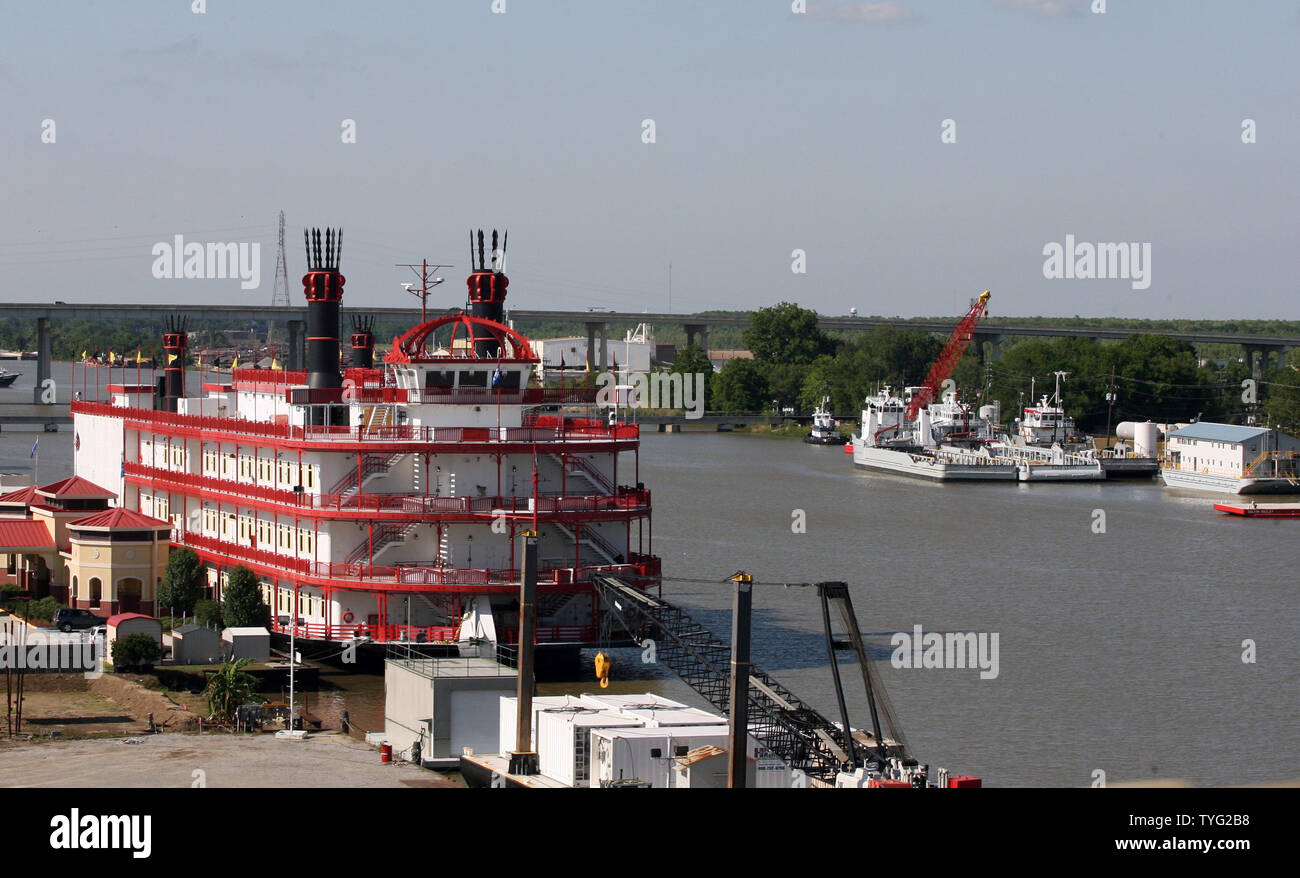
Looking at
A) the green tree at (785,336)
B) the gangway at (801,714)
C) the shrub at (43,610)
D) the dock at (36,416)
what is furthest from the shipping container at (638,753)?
the green tree at (785,336)

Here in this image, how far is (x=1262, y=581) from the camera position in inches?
2308

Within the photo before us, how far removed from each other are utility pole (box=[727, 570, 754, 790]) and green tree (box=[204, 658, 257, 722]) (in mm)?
13185

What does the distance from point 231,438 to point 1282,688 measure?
2597cm

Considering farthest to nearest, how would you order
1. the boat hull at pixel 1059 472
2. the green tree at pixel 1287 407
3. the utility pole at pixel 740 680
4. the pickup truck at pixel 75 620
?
the green tree at pixel 1287 407 → the boat hull at pixel 1059 472 → the pickup truck at pixel 75 620 → the utility pole at pixel 740 680

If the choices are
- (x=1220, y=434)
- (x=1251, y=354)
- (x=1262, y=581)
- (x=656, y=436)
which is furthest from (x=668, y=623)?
(x=1251, y=354)

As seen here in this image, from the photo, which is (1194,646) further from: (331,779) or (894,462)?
(894,462)

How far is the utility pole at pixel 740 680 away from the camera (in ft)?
78.5

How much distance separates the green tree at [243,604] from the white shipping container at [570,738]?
14.2 m

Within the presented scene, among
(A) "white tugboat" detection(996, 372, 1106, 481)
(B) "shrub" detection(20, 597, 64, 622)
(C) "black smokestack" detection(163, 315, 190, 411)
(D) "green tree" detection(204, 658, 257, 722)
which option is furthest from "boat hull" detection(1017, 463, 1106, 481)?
(D) "green tree" detection(204, 658, 257, 722)

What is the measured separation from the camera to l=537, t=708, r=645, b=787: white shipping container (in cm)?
2784

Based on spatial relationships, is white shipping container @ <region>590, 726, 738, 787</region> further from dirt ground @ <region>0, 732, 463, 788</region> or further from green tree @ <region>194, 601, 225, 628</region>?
green tree @ <region>194, 601, 225, 628</region>

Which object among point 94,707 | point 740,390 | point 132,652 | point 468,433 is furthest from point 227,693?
point 740,390

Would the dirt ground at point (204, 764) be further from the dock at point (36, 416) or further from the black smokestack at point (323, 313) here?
the dock at point (36, 416)

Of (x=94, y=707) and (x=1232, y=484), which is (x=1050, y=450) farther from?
(x=94, y=707)
